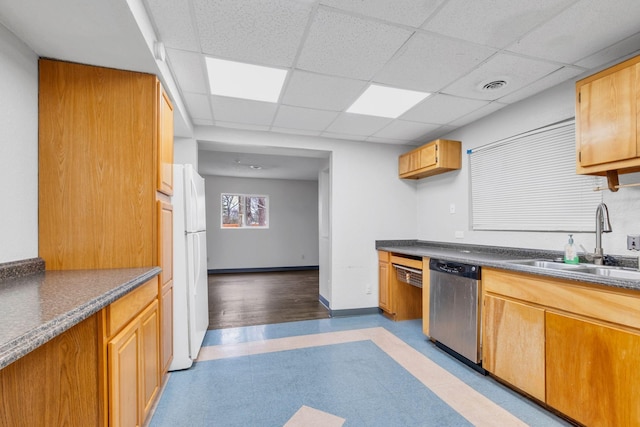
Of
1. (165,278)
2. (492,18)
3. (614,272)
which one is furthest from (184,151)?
(614,272)

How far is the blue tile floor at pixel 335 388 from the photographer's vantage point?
1815 millimetres

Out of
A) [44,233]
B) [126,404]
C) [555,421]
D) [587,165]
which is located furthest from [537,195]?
[44,233]

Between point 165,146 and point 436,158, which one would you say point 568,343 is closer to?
point 436,158

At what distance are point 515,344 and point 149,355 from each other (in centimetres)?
248

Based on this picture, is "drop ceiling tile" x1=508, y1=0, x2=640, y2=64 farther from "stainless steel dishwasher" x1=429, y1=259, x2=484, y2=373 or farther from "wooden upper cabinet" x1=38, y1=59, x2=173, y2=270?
"wooden upper cabinet" x1=38, y1=59, x2=173, y2=270

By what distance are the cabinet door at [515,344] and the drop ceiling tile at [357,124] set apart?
6.91ft

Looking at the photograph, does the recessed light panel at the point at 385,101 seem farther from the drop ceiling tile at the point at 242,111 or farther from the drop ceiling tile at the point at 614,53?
the drop ceiling tile at the point at 614,53

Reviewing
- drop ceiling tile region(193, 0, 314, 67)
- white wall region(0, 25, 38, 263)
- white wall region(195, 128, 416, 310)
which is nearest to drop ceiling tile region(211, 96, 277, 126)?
white wall region(195, 128, 416, 310)

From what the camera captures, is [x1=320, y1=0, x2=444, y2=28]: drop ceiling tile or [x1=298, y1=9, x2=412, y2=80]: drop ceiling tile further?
[x1=298, y1=9, x2=412, y2=80]: drop ceiling tile

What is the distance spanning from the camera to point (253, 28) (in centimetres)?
173

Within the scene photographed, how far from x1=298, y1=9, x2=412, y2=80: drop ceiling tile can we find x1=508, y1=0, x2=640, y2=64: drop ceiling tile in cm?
82

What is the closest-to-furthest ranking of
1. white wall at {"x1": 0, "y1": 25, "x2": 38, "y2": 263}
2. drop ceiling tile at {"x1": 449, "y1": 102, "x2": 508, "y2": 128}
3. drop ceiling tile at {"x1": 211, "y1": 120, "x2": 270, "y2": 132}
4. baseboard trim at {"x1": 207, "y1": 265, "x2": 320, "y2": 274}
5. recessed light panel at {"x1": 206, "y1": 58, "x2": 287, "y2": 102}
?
white wall at {"x1": 0, "y1": 25, "x2": 38, "y2": 263} < recessed light panel at {"x1": 206, "y1": 58, "x2": 287, "y2": 102} < drop ceiling tile at {"x1": 449, "y1": 102, "x2": 508, "y2": 128} < drop ceiling tile at {"x1": 211, "y1": 120, "x2": 270, "y2": 132} < baseboard trim at {"x1": 207, "y1": 265, "x2": 320, "y2": 274}

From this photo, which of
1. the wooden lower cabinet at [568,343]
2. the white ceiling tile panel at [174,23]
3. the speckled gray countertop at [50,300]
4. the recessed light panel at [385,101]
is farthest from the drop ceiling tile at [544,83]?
the speckled gray countertop at [50,300]

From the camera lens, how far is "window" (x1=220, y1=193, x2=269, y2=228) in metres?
7.54
